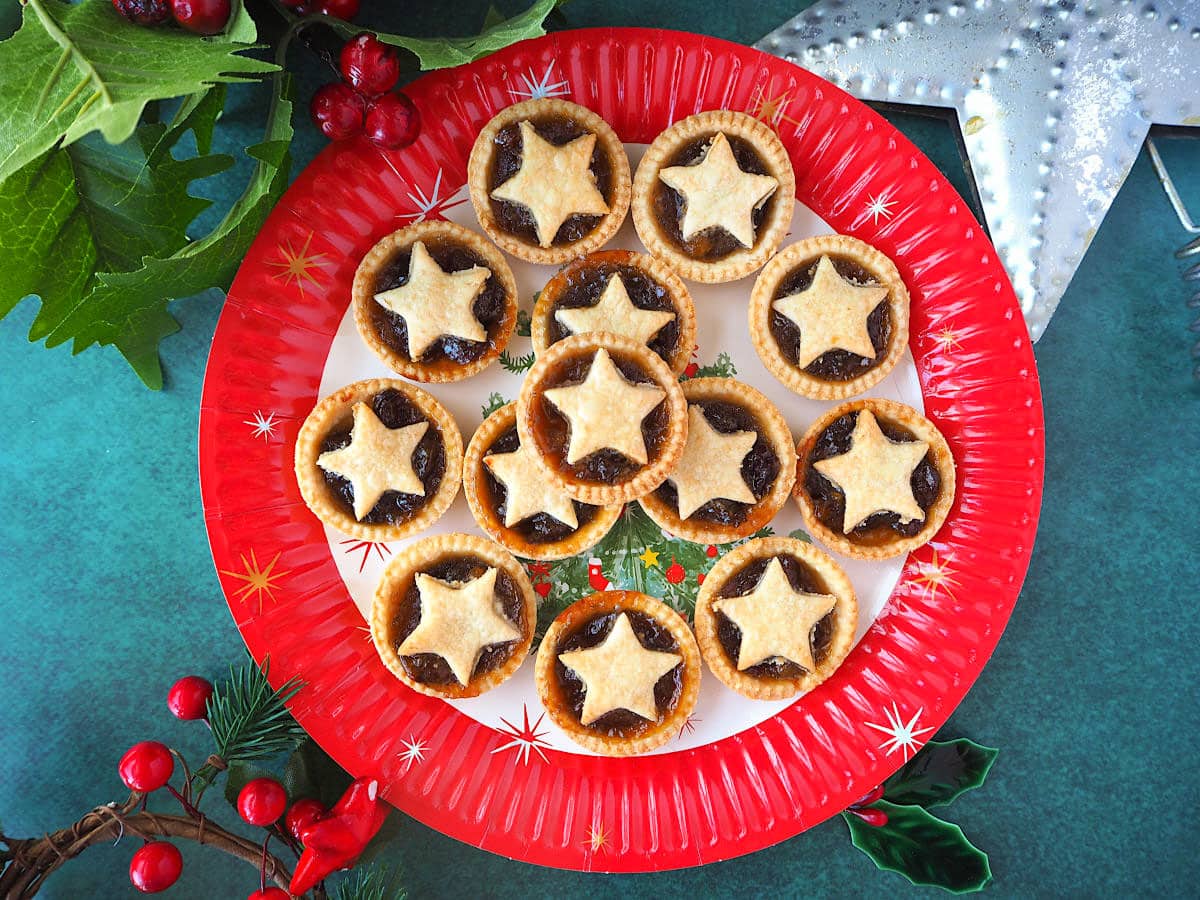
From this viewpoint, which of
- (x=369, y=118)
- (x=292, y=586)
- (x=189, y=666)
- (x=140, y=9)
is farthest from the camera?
(x=189, y=666)

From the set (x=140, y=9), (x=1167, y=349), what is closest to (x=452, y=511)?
(x=140, y=9)

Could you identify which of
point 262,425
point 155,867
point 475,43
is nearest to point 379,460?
point 262,425

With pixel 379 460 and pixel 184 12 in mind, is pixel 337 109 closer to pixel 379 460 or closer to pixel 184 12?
pixel 184 12

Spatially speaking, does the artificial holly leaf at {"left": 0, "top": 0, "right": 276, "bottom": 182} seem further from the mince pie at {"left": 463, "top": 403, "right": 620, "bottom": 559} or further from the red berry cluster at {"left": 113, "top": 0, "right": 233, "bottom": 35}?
the mince pie at {"left": 463, "top": 403, "right": 620, "bottom": 559}

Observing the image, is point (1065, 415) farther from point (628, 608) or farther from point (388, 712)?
point (388, 712)

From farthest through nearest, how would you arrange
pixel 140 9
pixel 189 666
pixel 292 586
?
1. pixel 189 666
2. pixel 292 586
3. pixel 140 9

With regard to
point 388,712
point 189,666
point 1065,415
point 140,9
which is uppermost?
point 140,9

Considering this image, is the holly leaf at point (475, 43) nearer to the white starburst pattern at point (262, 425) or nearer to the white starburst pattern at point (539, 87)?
the white starburst pattern at point (539, 87)
